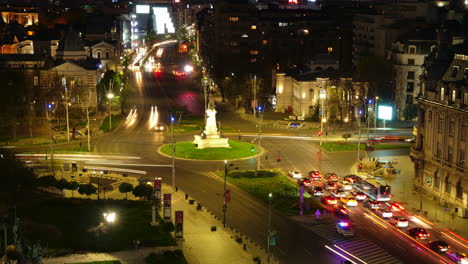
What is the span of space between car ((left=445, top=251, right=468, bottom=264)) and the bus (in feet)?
60.6

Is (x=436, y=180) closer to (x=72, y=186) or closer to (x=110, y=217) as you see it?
(x=110, y=217)

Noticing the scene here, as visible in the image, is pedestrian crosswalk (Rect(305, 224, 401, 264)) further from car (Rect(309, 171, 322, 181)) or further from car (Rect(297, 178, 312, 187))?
car (Rect(309, 171, 322, 181))

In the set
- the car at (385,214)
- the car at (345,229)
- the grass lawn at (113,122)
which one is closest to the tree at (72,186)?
the car at (345,229)

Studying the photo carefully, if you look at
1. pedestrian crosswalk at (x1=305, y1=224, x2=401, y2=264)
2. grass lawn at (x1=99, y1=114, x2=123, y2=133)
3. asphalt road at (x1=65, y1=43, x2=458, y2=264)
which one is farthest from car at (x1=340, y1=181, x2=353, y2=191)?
grass lawn at (x1=99, y1=114, x2=123, y2=133)

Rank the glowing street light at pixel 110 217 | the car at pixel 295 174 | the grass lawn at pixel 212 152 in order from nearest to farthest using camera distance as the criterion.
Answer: the glowing street light at pixel 110 217 → the car at pixel 295 174 → the grass lawn at pixel 212 152

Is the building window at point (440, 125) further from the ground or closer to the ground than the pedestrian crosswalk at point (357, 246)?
further from the ground

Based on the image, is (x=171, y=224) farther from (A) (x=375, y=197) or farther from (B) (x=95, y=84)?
(B) (x=95, y=84)

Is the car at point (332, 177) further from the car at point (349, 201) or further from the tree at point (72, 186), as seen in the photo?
the tree at point (72, 186)

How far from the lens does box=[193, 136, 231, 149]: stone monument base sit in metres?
123

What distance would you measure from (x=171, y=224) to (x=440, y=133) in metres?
35.1

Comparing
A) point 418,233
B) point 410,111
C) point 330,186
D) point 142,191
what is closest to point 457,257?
point 418,233

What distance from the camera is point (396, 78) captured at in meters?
155

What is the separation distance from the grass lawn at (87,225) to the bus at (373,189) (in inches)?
1010

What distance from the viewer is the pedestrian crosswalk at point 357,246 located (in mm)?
74312
